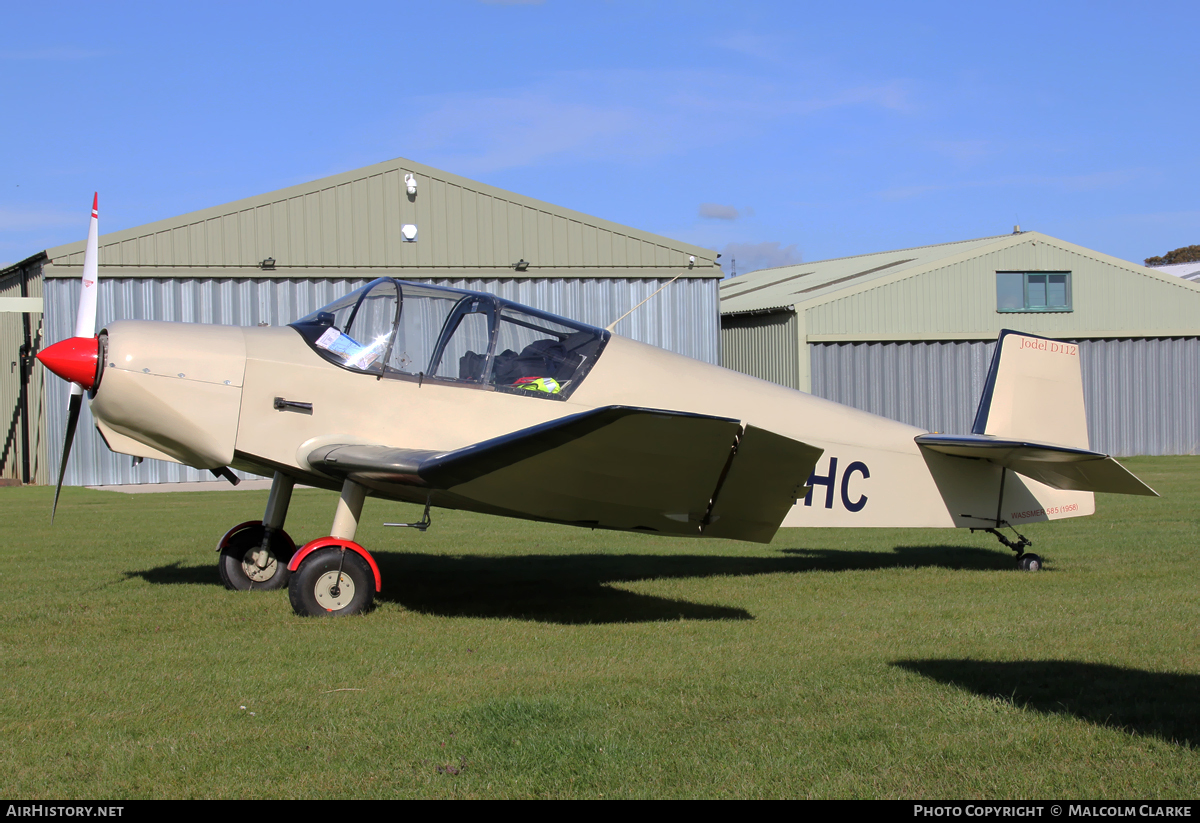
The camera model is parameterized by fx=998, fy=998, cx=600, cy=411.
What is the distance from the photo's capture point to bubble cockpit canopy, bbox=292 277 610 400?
7.12 m

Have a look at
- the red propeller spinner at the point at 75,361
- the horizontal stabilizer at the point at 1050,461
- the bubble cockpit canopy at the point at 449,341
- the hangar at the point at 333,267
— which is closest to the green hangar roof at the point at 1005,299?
the hangar at the point at 333,267

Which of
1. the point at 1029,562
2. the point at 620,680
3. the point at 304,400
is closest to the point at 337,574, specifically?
the point at 304,400

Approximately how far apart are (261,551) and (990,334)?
23173mm

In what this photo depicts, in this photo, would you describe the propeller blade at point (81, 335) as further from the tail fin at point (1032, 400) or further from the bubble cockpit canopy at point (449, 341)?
the tail fin at point (1032, 400)

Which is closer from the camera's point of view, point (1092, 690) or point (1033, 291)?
point (1092, 690)

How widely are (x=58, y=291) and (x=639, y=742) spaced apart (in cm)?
1949

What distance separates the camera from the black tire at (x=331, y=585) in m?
6.64

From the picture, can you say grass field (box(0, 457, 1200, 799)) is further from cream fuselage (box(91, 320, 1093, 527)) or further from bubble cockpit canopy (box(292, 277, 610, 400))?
bubble cockpit canopy (box(292, 277, 610, 400))

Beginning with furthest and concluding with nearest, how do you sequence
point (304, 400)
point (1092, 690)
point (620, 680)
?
point (304, 400) < point (620, 680) < point (1092, 690)

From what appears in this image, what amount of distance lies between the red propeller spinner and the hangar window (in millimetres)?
24881

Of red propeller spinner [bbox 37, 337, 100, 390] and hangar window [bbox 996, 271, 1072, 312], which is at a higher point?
hangar window [bbox 996, 271, 1072, 312]

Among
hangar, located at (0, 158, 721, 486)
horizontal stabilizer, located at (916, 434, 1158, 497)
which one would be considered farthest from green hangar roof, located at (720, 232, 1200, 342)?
horizontal stabilizer, located at (916, 434, 1158, 497)

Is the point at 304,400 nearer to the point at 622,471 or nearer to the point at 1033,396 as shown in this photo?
the point at 622,471

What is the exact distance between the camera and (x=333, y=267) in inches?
824
